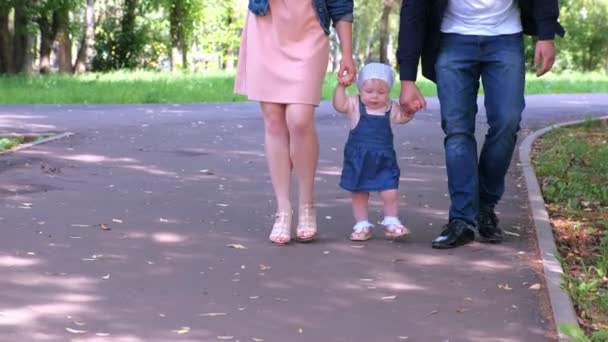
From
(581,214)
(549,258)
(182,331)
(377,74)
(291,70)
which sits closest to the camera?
(182,331)

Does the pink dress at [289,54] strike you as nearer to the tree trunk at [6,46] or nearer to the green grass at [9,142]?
the green grass at [9,142]

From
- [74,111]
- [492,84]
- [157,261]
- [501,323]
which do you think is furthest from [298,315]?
[74,111]

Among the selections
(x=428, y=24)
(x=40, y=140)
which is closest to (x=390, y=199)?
(x=428, y=24)

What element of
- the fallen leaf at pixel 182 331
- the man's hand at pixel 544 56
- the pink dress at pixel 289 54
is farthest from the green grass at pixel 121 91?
the fallen leaf at pixel 182 331

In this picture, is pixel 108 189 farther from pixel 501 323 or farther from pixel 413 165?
pixel 501 323

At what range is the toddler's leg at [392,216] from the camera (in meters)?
6.58

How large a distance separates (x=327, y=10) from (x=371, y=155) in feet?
2.81

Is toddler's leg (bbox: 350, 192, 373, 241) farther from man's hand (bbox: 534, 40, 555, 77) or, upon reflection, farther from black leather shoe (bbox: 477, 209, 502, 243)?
man's hand (bbox: 534, 40, 555, 77)

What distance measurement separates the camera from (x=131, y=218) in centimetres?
730

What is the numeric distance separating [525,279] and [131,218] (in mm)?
2739

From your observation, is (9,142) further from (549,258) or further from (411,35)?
(549,258)

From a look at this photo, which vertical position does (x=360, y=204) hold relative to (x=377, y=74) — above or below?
below

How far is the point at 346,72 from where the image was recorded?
20.7 feet

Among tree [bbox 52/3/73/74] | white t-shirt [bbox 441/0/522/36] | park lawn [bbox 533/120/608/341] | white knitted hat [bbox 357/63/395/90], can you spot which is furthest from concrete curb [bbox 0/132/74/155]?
tree [bbox 52/3/73/74]
